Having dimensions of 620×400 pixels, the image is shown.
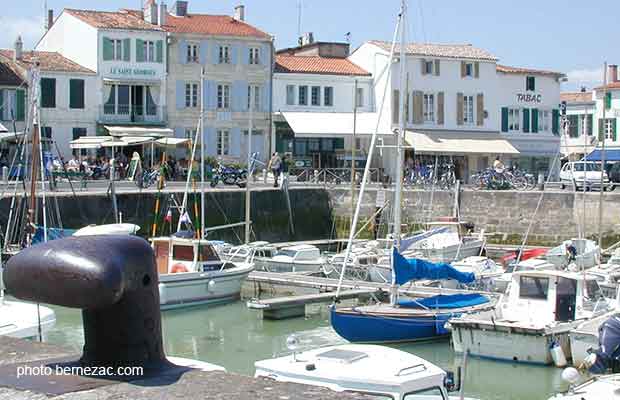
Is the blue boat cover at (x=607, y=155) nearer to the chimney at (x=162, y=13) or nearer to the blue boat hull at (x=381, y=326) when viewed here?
the chimney at (x=162, y=13)

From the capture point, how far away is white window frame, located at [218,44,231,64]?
175 feet

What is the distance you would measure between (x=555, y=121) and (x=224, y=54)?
1965 centimetres

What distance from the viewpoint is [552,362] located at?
19750mm

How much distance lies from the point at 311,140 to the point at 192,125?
609cm

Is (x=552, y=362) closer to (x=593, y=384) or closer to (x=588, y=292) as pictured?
(x=588, y=292)

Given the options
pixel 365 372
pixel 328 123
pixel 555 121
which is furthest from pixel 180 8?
pixel 365 372

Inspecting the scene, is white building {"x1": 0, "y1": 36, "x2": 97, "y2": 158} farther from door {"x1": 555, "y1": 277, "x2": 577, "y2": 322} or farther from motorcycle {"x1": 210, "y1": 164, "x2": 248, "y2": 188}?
door {"x1": 555, "y1": 277, "x2": 577, "y2": 322}

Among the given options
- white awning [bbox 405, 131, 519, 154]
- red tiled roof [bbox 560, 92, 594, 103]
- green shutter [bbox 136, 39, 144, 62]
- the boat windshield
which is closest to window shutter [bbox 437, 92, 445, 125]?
white awning [bbox 405, 131, 519, 154]

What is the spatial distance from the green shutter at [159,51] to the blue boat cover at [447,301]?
30769 millimetres

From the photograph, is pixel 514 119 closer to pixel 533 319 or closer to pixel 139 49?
pixel 139 49

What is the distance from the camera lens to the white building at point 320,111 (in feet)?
173

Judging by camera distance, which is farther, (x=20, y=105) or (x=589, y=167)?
(x=589, y=167)

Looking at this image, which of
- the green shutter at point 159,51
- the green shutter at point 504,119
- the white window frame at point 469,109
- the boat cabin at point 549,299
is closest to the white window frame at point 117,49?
the green shutter at point 159,51

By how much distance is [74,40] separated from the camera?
51469 mm
